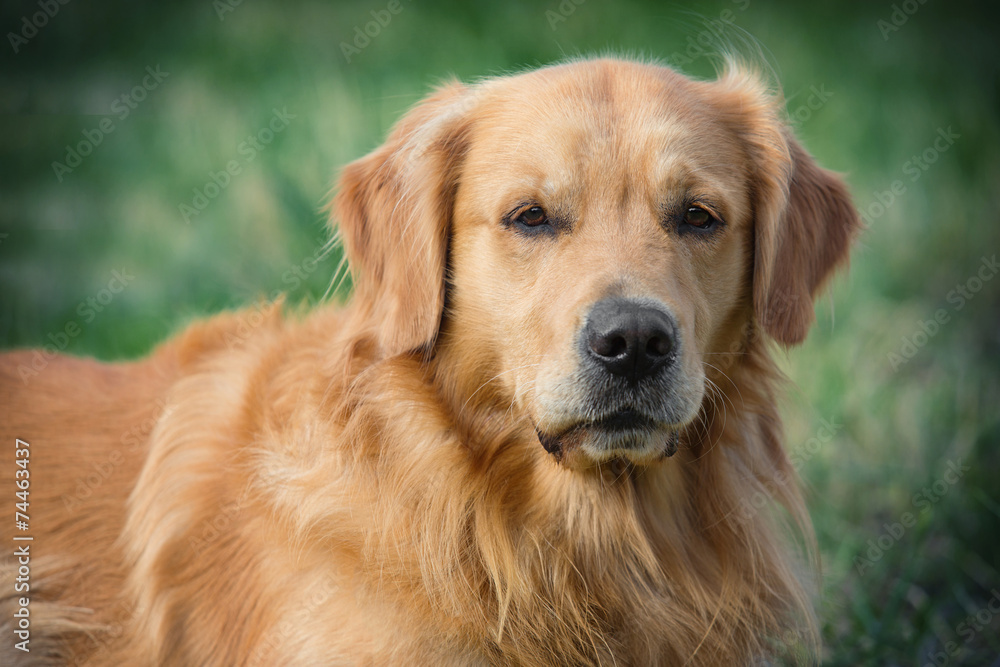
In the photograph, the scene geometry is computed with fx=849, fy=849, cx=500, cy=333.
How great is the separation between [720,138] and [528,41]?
4.05 meters

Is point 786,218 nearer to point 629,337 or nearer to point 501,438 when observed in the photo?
point 629,337

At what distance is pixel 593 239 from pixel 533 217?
22 cm

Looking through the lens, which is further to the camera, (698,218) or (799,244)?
(799,244)

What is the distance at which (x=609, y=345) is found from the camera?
7.68 feet

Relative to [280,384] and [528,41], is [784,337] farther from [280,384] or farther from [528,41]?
[528,41]

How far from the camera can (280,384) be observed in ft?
9.89

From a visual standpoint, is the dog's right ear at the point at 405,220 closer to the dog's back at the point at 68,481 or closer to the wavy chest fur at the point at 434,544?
the wavy chest fur at the point at 434,544

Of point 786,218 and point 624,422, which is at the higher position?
point 786,218

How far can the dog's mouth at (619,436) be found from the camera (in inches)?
97.0

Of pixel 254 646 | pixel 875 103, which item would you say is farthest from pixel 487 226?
pixel 875 103

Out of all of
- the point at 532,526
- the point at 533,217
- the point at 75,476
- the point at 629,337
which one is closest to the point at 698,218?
the point at 533,217

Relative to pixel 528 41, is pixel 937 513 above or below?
below

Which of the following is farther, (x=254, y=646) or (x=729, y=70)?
(x=729, y=70)

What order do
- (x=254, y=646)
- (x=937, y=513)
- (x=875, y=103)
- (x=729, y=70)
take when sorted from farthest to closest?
(x=875, y=103) < (x=937, y=513) < (x=729, y=70) < (x=254, y=646)
